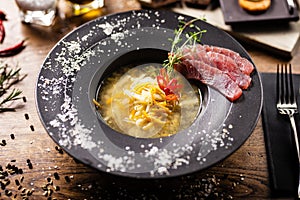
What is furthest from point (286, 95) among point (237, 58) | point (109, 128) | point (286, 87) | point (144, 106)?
point (109, 128)

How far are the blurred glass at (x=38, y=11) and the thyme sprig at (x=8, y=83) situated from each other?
36 centimetres

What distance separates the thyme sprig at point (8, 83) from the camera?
2412 millimetres

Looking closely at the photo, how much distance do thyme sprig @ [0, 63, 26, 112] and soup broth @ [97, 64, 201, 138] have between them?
19.5 inches

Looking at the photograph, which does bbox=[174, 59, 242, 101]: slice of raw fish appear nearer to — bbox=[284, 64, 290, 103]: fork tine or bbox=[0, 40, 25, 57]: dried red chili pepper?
bbox=[284, 64, 290, 103]: fork tine

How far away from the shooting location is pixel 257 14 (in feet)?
8.89

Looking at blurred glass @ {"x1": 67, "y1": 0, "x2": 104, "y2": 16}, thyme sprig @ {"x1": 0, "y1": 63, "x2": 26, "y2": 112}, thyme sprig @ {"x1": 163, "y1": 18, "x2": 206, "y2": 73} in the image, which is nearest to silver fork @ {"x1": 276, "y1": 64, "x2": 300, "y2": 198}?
thyme sprig @ {"x1": 163, "y1": 18, "x2": 206, "y2": 73}

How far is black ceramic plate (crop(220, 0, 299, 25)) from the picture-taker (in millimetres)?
2677

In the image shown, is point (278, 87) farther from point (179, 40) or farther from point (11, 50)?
point (11, 50)

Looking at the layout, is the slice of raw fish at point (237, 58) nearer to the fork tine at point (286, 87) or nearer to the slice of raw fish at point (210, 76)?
the slice of raw fish at point (210, 76)

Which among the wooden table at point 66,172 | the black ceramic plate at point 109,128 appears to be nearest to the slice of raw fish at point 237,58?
the black ceramic plate at point 109,128

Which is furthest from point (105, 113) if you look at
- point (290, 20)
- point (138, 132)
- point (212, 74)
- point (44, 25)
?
point (290, 20)

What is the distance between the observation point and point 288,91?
2.36 meters

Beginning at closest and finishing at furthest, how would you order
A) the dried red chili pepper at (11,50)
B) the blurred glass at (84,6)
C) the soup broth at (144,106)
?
1. the soup broth at (144,106)
2. the dried red chili pepper at (11,50)
3. the blurred glass at (84,6)

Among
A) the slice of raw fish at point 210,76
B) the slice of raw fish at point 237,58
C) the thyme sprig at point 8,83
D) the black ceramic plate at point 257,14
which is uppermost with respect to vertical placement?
the slice of raw fish at point 237,58
